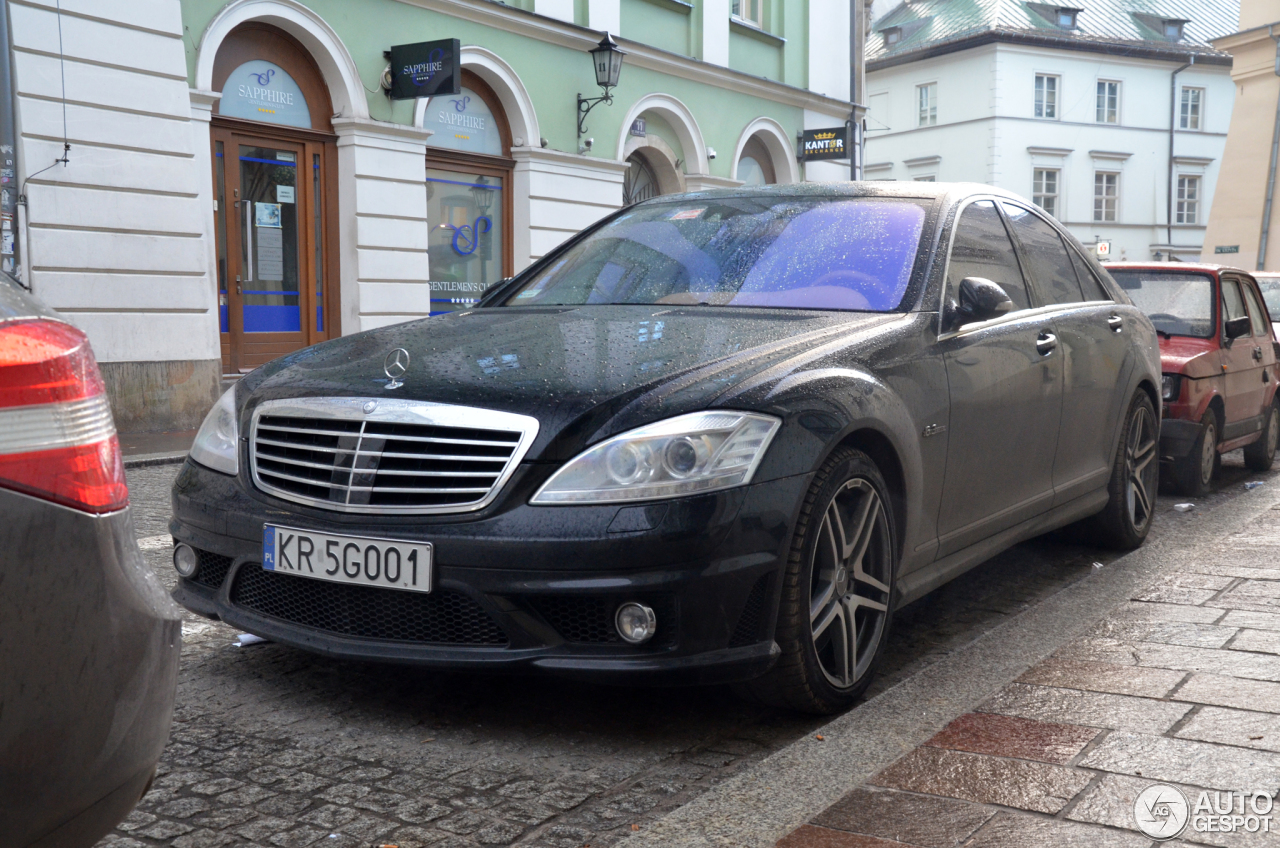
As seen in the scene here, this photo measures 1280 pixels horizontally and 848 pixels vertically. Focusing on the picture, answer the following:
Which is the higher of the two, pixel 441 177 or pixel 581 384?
pixel 441 177

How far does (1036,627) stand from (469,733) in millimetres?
1904

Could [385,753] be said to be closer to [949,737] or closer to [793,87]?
[949,737]

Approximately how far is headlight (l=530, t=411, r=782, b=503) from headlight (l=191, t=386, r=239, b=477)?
100 centimetres

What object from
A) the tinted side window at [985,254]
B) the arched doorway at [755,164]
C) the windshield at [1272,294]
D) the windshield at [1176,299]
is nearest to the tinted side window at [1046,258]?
the tinted side window at [985,254]

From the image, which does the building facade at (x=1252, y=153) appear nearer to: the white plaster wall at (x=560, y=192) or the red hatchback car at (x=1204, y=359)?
the white plaster wall at (x=560, y=192)

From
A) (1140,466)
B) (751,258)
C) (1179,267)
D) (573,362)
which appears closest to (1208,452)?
(1179,267)

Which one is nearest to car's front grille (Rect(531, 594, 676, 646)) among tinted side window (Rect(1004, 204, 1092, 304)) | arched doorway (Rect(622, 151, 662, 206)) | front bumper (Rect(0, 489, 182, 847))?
front bumper (Rect(0, 489, 182, 847))

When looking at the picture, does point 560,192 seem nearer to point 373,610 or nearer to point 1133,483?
point 1133,483

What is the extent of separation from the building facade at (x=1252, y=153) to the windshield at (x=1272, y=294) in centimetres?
1871

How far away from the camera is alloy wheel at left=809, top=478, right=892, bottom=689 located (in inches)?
135

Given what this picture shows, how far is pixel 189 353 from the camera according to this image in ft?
40.0

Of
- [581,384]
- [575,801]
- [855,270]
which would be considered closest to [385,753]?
[575,801]

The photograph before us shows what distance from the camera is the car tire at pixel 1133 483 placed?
5656 millimetres
